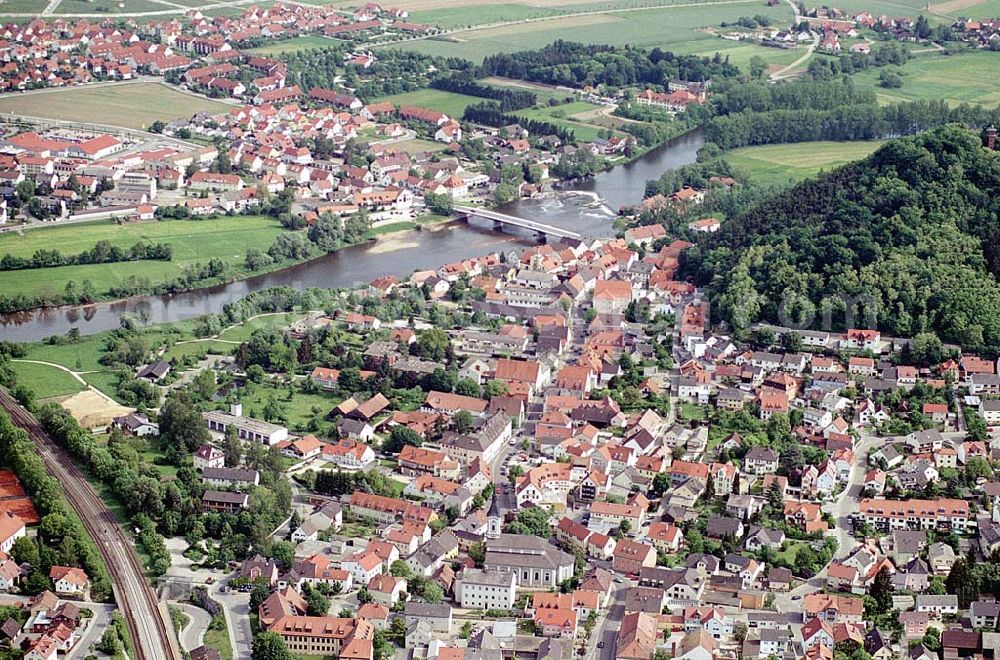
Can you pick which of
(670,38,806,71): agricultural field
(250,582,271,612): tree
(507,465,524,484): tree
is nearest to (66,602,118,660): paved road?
(250,582,271,612): tree

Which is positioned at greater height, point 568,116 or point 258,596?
point 258,596

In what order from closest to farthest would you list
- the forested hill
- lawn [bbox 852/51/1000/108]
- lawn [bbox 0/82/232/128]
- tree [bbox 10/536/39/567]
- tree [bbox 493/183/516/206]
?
→ tree [bbox 10/536/39/567] < the forested hill < tree [bbox 493/183/516/206] < lawn [bbox 0/82/232/128] < lawn [bbox 852/51/1000/108]

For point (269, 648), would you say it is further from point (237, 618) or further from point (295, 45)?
point (295, 45)

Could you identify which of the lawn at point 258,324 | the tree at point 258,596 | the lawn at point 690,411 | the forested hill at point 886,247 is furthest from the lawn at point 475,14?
the tree at point 258,596

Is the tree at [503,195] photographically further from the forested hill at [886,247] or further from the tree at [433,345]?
the tree at [433,345]

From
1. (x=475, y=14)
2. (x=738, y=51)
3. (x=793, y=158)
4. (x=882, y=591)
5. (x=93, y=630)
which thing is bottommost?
(x=793, y=158)

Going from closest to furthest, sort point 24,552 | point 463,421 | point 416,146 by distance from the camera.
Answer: point 24,552
point 463,421
point 416,146

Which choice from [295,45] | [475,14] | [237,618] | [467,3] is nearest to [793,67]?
[475,14]

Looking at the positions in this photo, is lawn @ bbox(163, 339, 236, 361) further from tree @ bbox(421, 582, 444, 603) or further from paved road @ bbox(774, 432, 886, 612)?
paved road @ bbox(774, 432, 886, 612)
